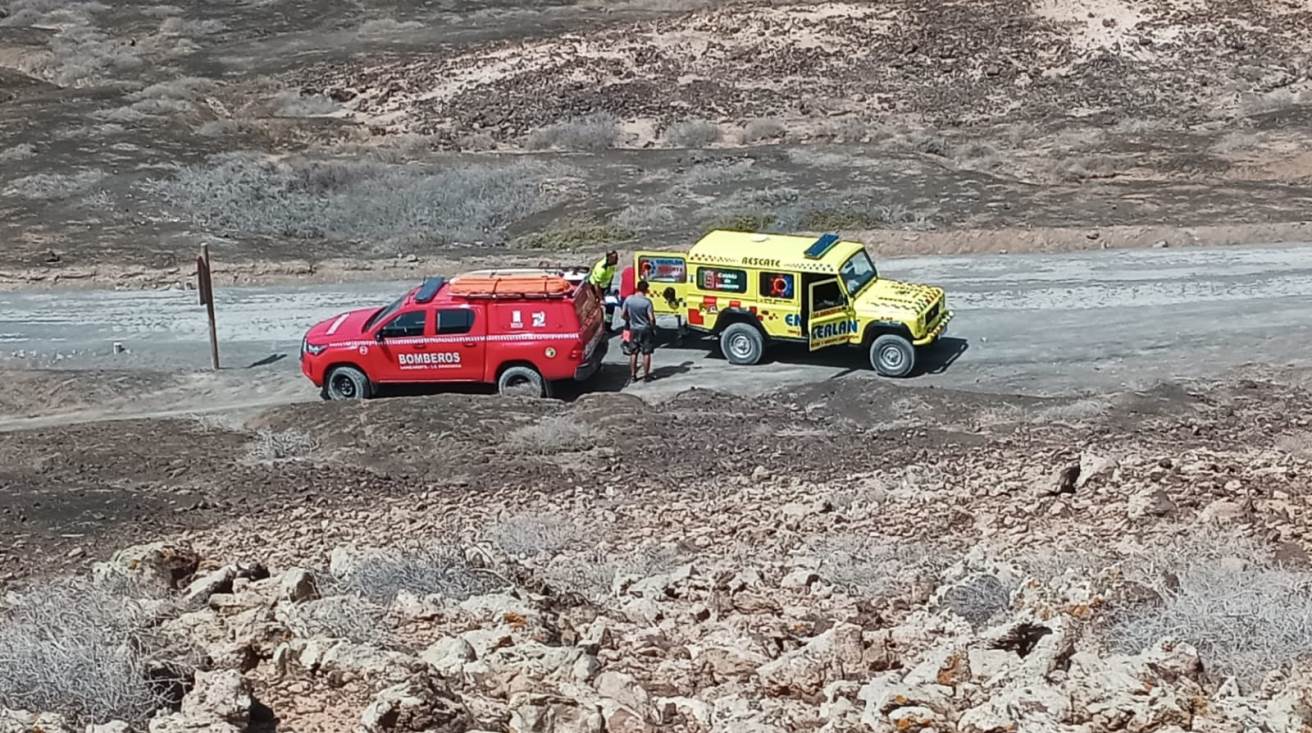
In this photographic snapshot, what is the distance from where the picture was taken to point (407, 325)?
21.4m

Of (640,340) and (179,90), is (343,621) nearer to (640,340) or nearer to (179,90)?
(640,340)

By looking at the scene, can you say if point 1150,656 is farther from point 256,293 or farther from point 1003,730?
point 256,293

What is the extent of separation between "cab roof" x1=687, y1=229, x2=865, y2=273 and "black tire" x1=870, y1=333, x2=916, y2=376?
1322 mm

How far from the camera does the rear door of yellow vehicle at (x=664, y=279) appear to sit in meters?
22.7

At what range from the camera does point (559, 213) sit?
3394 cm

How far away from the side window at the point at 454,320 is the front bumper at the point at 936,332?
650cm

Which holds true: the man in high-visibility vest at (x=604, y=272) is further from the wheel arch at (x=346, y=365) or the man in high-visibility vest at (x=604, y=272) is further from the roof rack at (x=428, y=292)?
the wheel arch at (x=346, y=365)

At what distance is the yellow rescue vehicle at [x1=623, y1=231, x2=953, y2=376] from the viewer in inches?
860

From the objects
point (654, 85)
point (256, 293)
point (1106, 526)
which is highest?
Answer: point (654, 85)

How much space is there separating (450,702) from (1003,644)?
345 cm

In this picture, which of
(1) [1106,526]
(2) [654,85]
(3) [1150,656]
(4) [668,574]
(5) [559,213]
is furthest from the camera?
(2) [654,85]

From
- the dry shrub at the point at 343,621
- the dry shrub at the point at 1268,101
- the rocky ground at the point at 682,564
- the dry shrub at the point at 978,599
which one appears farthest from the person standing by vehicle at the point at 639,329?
the dry shrub at the point at 1268,101

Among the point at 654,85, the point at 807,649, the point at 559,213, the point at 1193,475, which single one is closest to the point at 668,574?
the point at 807,649

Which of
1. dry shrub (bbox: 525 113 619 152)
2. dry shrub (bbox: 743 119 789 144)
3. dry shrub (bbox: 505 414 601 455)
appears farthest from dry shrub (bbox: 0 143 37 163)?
dry shrub (bbox: 505 414 601 455)
